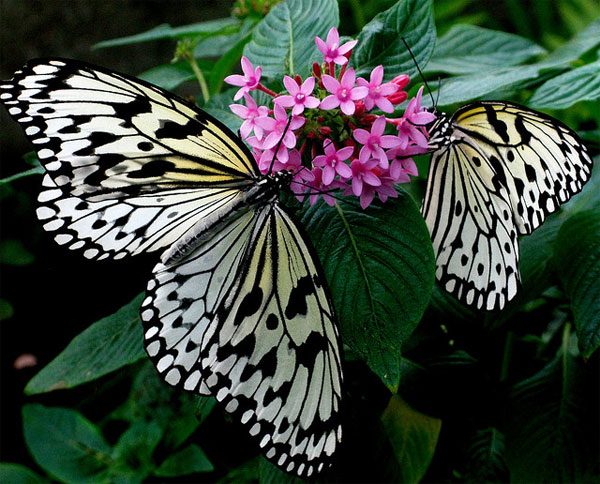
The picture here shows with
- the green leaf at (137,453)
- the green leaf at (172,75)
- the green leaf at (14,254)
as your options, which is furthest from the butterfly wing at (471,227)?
the green leaf at (14,254)

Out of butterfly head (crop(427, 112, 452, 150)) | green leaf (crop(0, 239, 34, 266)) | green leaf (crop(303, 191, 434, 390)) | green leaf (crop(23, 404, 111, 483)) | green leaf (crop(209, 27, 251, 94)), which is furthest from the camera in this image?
green leaf (crop(0, 239, 34, 266))

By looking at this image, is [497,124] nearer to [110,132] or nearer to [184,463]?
[110,132]

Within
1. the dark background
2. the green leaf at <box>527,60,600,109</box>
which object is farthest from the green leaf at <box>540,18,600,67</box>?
the dark background

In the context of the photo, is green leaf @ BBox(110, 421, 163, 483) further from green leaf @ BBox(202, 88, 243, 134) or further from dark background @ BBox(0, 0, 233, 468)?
green leaf @ BBox(202, 88, 243, 134)

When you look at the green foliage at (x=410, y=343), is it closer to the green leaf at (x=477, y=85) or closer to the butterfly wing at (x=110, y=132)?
the green leaf at (x=477, y=85)

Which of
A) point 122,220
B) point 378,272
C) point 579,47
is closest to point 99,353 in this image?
point 122,220

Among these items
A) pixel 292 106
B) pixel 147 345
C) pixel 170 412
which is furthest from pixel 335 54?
pixel 170 412
